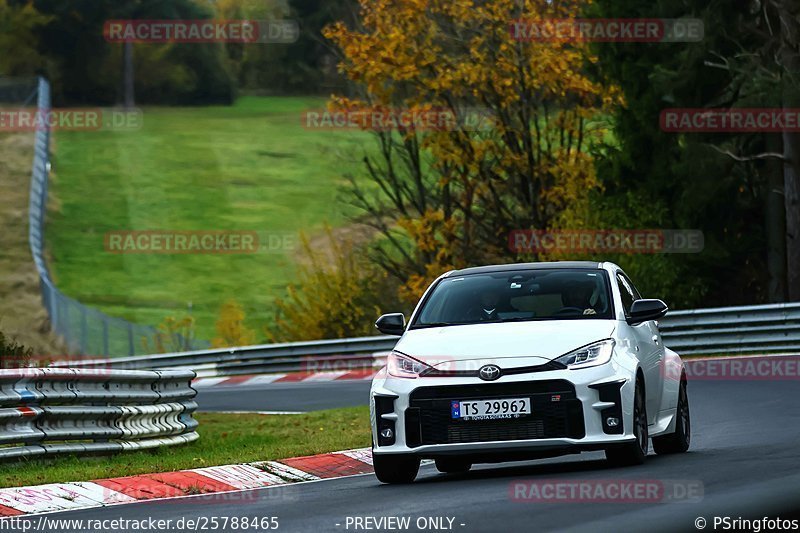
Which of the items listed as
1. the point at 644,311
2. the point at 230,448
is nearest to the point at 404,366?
the point at 644,311

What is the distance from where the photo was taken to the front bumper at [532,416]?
Result: 1205 cm

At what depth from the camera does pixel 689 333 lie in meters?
30.5

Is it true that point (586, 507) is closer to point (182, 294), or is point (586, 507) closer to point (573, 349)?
point (573, 349)

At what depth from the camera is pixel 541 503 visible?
33.9ft

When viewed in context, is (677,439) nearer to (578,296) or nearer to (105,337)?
(578,296)

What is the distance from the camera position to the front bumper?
39.5ft

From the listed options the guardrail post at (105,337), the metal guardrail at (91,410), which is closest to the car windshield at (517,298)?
the metal guardrail at (91,410)

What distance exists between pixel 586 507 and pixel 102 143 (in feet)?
276

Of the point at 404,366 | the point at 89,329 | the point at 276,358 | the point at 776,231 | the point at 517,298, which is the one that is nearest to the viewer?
the point at 404,366

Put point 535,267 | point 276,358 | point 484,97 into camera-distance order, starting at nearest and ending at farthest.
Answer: point 535,267
point 276,358
point 484,97

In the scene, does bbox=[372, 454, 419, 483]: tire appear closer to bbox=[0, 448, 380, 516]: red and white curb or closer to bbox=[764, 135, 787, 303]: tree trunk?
bbox=[0, 448, 380, 516]: red and white curb

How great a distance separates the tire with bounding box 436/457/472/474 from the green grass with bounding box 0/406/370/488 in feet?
5.62

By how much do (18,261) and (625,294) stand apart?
51.6 meters

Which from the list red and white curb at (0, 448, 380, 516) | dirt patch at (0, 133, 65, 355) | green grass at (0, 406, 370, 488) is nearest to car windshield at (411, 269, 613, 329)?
red and white curb at (0, 448, 380, 516)
